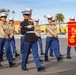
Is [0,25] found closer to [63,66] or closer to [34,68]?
[34,68]

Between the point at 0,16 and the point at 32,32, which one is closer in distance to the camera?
the point at 32,32

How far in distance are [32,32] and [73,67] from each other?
2.02 meters

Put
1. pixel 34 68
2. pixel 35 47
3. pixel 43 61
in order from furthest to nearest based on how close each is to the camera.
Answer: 1. pixel 43 61
2. pixel 34 68
3. pixel 35 47

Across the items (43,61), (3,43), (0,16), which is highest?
(0,16)

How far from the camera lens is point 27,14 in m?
10.0

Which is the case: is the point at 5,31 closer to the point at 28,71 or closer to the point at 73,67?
the point at 28,71

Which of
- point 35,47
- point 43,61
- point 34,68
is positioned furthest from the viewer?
point 43,61

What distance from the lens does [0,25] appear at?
35.3ft

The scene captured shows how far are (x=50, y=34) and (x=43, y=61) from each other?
3.50ft

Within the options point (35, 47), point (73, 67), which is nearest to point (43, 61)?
point (73, 67)

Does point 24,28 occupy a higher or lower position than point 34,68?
higher

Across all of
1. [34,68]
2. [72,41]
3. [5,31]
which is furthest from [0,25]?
[72,41]

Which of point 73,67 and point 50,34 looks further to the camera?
point 50,34

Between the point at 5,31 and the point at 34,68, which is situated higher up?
the point at 5,31
